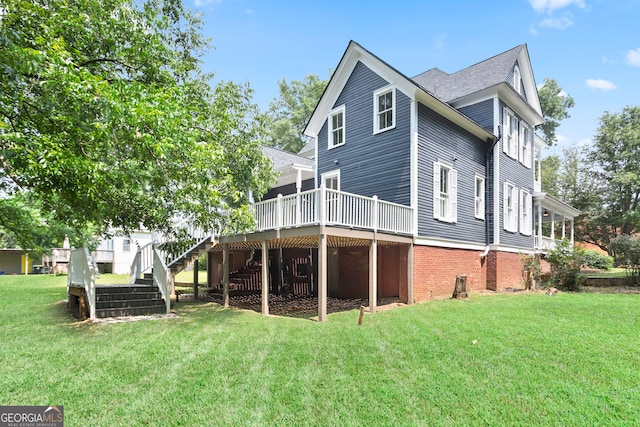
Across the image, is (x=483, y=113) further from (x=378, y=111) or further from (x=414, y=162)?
(x=414, y=162)

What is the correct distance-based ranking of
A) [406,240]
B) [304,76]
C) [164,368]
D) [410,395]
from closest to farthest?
[410,395] → [164,368] → [406,240] → [304,76]

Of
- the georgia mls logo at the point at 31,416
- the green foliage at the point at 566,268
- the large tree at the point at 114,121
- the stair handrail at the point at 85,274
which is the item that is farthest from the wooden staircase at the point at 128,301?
the green foliage at the point at 566,268

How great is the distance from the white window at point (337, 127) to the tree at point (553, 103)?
30.0 metres

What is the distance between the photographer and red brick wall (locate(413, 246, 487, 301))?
1200 cm

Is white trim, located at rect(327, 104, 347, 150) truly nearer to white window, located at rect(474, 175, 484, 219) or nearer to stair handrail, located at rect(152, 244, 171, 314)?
white window, located at rect(474, 175, 484, 219)

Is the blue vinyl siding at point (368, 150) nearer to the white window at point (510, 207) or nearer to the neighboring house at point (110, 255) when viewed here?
the white window at point (510, 207)

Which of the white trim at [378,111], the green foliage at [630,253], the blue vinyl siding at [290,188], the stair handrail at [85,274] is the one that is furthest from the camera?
the blue vinyl siding at [290,188]

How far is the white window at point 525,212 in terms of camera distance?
→ 57.2ft

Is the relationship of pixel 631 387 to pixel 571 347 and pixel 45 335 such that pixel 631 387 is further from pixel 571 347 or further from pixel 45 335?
pixel 45 335

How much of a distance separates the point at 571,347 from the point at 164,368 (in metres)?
6.59

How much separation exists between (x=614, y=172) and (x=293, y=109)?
1219 inches

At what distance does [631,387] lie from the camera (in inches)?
182

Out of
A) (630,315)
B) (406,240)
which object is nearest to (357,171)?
(406,240)

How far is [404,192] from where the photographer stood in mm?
12336
